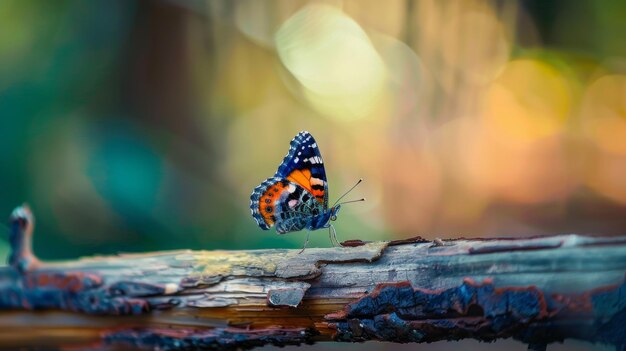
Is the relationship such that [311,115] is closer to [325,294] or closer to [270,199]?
[270,199]

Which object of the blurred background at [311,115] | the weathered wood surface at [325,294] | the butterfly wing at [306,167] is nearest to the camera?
the weathered wood surface at [325,294]

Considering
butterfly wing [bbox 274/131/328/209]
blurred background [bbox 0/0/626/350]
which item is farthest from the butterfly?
blurred background [bbox 0/0/626/350]

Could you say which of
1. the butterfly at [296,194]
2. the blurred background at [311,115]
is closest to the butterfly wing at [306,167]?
the butterfly at [296,194]

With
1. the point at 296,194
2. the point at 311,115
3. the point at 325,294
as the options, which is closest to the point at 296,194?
the point at 296,194

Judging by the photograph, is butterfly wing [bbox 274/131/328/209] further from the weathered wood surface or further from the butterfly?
the weathered wood surface

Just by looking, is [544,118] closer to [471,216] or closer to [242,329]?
[471,216]

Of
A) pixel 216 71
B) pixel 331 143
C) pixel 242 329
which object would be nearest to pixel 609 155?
pixel 331 143

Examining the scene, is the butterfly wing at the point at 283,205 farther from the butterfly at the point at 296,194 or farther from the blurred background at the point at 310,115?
the blurred background at the point at 310,115

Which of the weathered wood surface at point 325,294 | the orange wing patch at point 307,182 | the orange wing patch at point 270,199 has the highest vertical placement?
the orange wing patch at point 307,182
